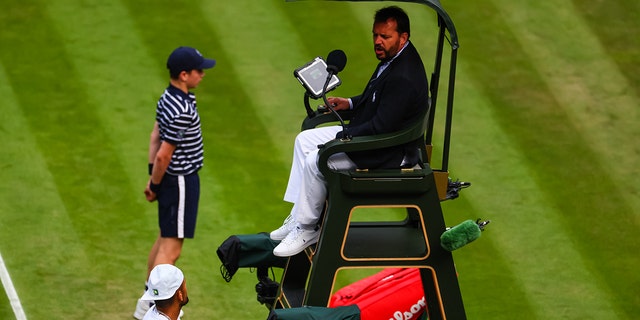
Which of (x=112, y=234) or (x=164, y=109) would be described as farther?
(x=112, y=234)

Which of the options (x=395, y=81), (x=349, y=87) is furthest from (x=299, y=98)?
(x=395, y=81)

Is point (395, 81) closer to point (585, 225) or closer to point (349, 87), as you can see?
point (585, 225)

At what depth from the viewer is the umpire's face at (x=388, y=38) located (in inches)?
403

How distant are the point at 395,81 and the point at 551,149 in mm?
6151

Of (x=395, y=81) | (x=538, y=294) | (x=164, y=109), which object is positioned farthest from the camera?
(x=538, y=294)

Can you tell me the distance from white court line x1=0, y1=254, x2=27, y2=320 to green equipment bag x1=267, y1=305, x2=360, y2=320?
12.7 ft

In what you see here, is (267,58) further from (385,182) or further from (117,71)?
(385,182)

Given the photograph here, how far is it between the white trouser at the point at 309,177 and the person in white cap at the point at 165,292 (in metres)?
1.14

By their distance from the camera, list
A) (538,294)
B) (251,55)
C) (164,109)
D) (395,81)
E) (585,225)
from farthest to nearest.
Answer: (251,55), (585,225), (538,294), (164,109), (395,81)

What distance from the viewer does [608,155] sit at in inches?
623

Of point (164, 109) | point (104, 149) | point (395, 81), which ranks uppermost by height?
point (395, 81)

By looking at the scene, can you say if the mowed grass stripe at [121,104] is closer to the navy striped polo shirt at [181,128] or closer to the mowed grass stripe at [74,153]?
the mowed grass stripe at [74,153]

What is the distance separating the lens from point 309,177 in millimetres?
10344

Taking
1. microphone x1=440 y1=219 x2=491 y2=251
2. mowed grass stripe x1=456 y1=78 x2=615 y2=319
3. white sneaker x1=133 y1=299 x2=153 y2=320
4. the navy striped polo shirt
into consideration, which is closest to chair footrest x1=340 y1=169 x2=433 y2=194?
microphone x1=440 y1=219 x2=491 y2=251
